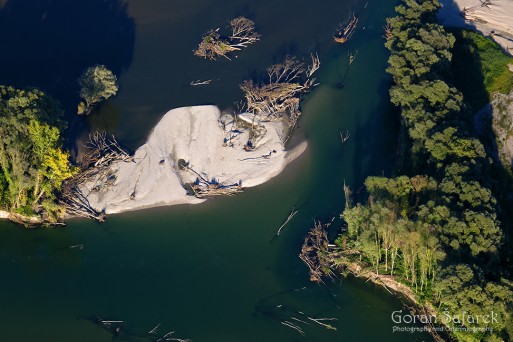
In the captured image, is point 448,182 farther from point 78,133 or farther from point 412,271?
point 78,133

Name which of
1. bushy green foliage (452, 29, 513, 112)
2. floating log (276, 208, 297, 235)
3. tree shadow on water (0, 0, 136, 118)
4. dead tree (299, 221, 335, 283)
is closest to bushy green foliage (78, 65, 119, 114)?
tree shadow on water (0, 0, 136, 118)

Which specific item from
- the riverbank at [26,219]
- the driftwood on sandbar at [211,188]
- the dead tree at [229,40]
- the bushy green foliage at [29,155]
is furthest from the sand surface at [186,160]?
the dead tree at [229,40]

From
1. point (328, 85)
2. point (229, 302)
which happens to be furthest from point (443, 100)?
point (229, 302)

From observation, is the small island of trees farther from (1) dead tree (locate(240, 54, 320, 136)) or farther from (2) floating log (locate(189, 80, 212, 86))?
(2) floating log (locate(189, 80, 212, 86))

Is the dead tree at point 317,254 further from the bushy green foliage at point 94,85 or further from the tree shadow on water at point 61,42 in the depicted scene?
the tree shadow on water at point 61,42

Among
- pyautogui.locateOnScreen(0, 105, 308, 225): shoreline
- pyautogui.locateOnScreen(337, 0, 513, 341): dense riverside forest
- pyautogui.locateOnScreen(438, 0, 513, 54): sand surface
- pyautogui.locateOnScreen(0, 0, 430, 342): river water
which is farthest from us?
pyautogui.locateOnScreen(438, 0, 513, 54): sand surface

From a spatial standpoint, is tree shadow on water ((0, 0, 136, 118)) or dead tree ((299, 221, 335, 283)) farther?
tree shadow on water ((0, 0, 136, 118))
